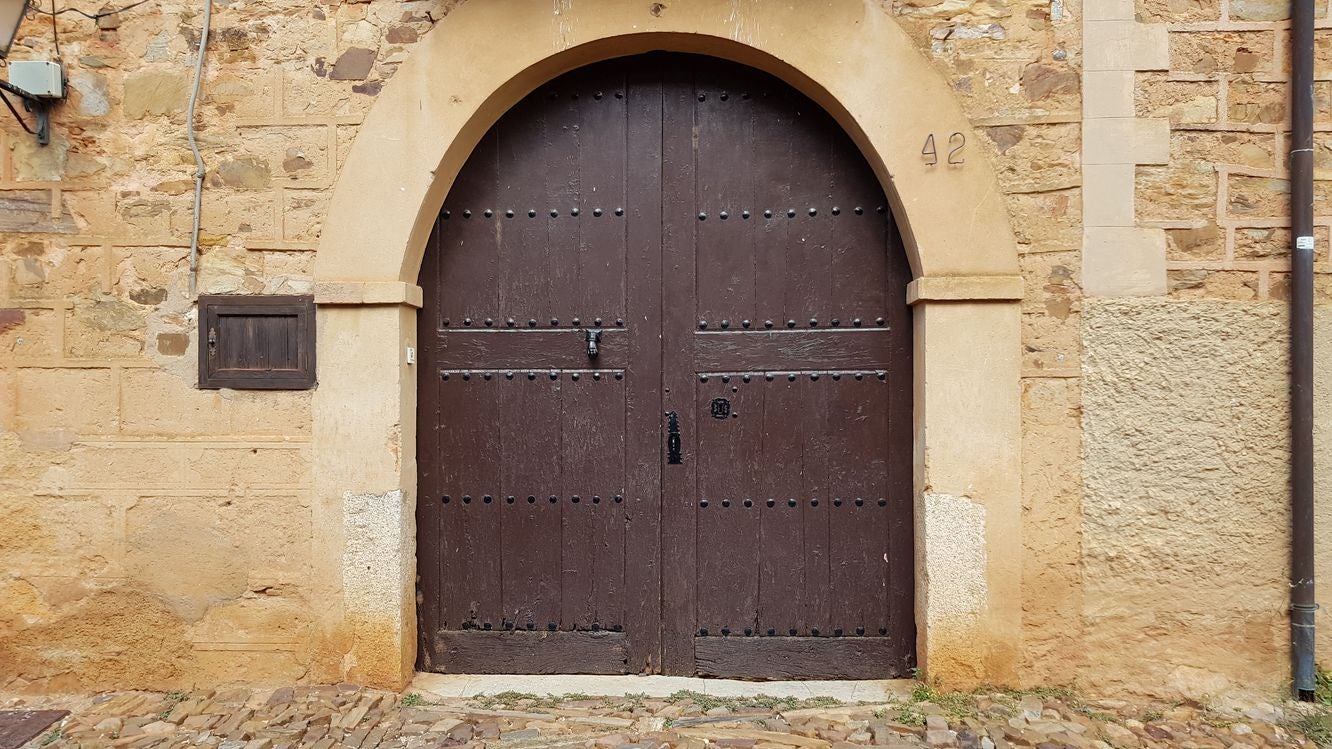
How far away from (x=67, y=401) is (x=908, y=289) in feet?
10.8

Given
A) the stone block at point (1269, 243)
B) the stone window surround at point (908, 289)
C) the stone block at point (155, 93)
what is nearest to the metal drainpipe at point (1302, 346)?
the stone block at point (1269, 243)

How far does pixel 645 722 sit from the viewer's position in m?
2.76

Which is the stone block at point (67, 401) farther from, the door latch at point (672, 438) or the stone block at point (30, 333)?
the door latch at point (672, 438)

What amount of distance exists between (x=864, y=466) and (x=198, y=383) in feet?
8.64

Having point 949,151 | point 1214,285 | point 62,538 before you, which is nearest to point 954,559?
point 1214,285

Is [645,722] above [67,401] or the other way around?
the other way around

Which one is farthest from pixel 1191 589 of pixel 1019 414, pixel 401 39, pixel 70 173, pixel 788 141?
pixel 70 173

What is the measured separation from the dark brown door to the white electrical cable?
86cm

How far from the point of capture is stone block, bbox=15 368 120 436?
9.71ft

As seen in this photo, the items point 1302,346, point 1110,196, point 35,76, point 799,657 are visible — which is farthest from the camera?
point 799,657

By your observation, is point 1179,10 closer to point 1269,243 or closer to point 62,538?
point 1269,243

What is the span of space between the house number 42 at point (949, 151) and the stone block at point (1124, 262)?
21.5 inches

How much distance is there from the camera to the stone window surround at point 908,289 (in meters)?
2.82

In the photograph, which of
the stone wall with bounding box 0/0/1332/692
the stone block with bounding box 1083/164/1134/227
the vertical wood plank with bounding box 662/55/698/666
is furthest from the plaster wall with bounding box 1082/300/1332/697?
the vertical wood plank with bounding box 662/55/698/666
